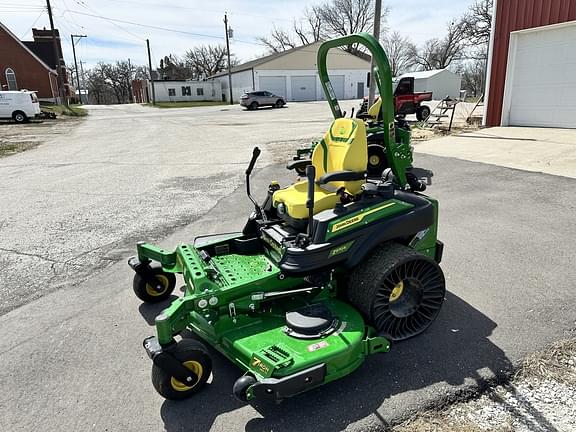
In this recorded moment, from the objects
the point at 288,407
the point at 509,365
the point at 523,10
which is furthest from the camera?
the point at 523,10

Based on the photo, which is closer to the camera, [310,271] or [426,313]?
[310,271]

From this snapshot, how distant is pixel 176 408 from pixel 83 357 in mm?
997

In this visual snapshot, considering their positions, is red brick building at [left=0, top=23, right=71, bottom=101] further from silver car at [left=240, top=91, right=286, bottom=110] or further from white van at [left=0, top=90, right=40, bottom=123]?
silver car at [left=240, top=91, right=286, bottom=110]

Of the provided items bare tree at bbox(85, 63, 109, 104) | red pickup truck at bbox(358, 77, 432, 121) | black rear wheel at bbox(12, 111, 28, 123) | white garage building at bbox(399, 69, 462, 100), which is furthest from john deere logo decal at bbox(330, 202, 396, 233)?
bare tree at bbox(85, 63, 109, 104)

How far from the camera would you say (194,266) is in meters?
3.16

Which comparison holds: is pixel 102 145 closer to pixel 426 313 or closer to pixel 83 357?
pixel 83 357

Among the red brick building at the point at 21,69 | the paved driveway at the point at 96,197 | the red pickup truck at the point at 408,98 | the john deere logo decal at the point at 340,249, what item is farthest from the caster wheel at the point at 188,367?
the red brick building at the point at 21,69

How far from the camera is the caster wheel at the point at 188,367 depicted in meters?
2.61

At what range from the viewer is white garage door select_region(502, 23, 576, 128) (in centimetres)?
1192

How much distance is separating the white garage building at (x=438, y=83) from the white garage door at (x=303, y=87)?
36.8 ft

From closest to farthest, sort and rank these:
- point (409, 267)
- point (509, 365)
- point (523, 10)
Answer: point (509, 365) → point (409, 267) → point (523, 10)

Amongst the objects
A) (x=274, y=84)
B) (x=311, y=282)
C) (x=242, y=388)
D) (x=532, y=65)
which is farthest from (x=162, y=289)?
(x=274, y=84)

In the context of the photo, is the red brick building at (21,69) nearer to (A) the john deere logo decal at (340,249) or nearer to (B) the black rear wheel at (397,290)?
(A) the john deere logo decal at (340,249)

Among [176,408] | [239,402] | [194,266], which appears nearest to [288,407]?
[239,402]
